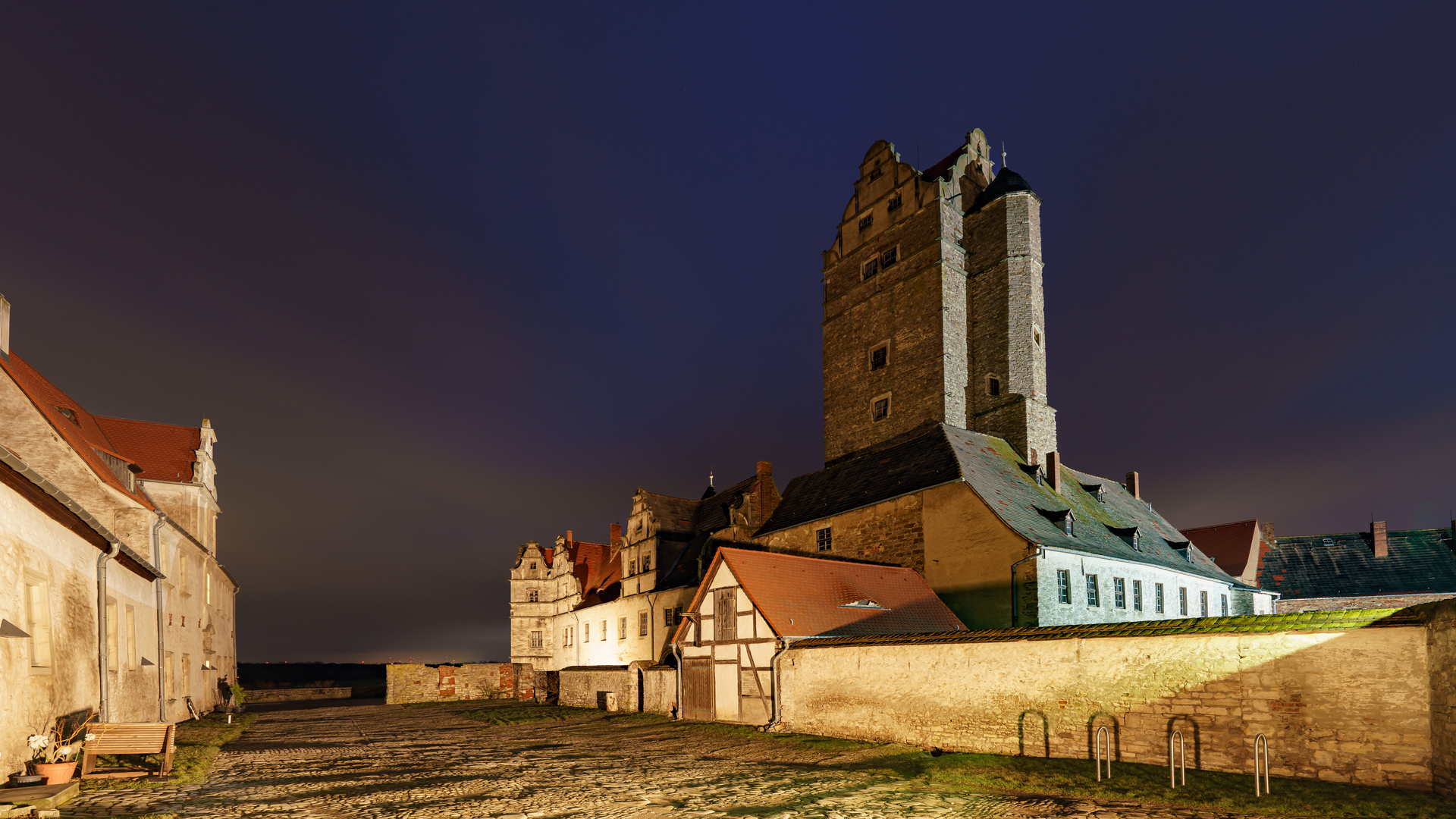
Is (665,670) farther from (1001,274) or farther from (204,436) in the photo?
(1001,274)

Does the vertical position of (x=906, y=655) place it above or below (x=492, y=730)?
above

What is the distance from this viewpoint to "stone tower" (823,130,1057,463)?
118ft

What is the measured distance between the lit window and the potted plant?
2337cm

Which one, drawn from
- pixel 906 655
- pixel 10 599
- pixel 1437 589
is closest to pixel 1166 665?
pixel 906 655

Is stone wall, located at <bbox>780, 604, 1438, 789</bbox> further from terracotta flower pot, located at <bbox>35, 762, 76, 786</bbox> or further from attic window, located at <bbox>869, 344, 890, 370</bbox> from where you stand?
attic window, located at <bbox>869, 344, 890, 370</bbox>

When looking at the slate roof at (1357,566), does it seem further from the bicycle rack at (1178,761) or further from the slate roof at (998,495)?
the bicycle rack at (1178,761)

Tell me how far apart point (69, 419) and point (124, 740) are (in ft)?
55.1

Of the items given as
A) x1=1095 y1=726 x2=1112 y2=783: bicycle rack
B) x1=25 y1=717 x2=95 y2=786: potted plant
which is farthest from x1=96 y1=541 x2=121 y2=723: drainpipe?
x1=1095 y1=726 x2=1112 y2=783: bicycle rack

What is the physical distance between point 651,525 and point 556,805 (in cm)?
2735

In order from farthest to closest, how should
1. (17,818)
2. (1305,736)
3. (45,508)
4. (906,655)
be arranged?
(906,655)
(45,508)
(1305,736)
(17,818)

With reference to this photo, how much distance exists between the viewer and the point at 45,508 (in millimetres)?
12133

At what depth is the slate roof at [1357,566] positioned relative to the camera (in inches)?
1583

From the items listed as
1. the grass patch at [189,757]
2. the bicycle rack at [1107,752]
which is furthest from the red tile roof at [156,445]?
the bicycle rack at [1107,752]

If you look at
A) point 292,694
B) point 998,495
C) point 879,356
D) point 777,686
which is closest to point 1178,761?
point 777,686
